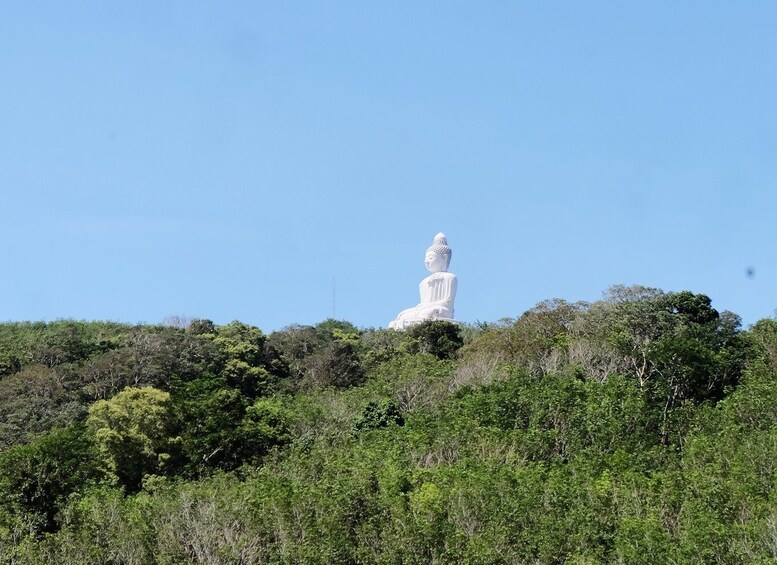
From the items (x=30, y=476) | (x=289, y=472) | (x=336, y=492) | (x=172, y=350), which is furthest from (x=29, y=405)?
(x=336, y=492)

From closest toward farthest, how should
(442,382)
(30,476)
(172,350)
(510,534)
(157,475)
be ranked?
(510,534) < (30,476) < (157,475) < (442,382) < (172,350)

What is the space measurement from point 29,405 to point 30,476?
13.5m

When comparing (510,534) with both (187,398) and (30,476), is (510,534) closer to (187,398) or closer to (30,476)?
(30,476)

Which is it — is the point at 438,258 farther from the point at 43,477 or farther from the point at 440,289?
the point at 43,477

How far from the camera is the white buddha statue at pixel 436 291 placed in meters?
85.0

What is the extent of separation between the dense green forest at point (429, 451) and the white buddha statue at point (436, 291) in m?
22.2

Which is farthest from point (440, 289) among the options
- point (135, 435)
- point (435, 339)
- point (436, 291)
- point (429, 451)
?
point (429, 451)

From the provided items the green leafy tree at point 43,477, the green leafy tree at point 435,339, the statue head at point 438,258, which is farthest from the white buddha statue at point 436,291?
the green leafy tree at point 43,477

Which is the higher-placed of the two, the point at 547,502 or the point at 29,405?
the point at 29,405

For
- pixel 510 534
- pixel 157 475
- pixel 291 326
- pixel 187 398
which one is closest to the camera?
pixel 510 534

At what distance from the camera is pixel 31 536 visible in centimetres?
3859

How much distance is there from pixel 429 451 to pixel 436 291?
47025mm

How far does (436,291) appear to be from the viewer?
287 ft

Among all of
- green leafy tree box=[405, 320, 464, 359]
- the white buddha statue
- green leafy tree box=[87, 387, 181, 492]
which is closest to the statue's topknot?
the white buddha statue
